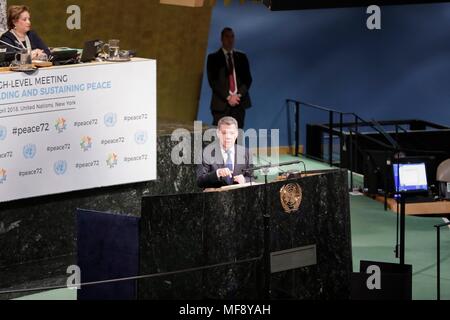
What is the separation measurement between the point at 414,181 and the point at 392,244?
1802 millimetres

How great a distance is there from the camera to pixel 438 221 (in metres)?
11.3

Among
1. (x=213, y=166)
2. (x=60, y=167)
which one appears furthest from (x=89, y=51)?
(x=213, y=166)

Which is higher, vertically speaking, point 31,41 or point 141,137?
point 31,41

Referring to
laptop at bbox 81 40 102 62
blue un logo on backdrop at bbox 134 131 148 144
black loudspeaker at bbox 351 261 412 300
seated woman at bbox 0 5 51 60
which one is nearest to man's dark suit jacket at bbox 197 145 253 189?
blue un logo on backdrop at bbox 134 131 148 144

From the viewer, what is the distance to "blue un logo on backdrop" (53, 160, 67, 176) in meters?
8.81

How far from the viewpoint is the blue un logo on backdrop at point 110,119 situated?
29.7 feet

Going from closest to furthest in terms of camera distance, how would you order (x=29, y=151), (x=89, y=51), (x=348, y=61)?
1. (x=29, y=151)
2. (x=89, y=51)
3. (x=348, y=61)

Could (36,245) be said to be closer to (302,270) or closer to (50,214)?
(50,214)

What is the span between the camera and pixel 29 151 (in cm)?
859

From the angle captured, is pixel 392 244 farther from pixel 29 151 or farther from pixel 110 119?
pixel 29 151

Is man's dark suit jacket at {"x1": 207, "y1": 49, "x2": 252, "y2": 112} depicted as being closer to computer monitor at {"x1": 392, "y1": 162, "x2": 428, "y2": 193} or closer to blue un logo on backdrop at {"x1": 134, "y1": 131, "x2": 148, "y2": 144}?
computer monitor at {"x1": 392, "y1": 162, "x2": 428, "y2": 193}

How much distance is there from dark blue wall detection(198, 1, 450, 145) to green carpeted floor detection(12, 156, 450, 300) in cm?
404
